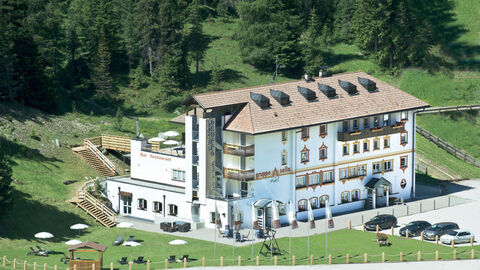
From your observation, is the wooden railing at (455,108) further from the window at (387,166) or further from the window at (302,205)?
the window at (302,205)

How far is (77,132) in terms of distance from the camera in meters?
138

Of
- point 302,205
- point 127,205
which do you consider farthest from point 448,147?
point 127,205

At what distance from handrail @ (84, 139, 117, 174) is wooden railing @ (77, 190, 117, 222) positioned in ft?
34.3

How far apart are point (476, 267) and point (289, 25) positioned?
7777 centimetres

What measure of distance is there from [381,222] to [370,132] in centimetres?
1214

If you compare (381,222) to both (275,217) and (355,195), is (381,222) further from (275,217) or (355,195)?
(275,217)

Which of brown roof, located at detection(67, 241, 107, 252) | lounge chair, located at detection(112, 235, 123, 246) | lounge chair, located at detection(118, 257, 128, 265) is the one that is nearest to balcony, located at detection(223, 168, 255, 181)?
lounge chair, located at detection(112, 235, 123, 246)

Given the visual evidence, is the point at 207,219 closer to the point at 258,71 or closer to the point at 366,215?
the point at 366,215

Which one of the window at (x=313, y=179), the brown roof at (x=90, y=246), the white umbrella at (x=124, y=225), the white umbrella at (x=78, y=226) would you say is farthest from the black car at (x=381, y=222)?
the brown roof at (x=90, y=246)

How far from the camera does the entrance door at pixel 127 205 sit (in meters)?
122

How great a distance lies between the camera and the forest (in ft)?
473

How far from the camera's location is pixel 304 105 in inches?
4749

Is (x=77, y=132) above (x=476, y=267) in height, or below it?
above

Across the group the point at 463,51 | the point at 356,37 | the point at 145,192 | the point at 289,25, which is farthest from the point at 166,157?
the point at 463,51
